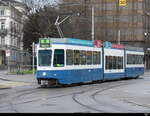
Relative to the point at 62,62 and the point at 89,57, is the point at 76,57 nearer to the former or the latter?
the point at 62,62

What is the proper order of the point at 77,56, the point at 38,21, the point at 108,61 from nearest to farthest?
1. the point at 77,56
2. the point at 108,61
3. the point at 38,21

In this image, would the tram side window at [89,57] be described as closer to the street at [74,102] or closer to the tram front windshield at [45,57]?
the tram front windshield at [45,57]

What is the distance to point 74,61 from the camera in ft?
88.0

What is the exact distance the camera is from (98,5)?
8575 cm

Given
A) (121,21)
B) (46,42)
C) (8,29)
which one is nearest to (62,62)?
(46,42)

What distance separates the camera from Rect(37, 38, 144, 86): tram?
25.6 m

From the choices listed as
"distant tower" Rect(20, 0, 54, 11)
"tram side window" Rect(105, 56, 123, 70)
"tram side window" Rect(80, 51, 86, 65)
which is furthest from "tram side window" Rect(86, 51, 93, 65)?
"distant tower" Rect(20, 0, 54, 11)

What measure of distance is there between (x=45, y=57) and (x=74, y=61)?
6.95ft

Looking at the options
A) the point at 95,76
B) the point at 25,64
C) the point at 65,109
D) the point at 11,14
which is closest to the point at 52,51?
the point at 95,76

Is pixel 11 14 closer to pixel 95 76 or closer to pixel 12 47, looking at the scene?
pixel 12 47

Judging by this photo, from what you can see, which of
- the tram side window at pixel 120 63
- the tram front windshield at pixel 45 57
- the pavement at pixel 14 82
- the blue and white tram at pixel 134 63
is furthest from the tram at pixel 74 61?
the blue and white tram at pixel 134 63

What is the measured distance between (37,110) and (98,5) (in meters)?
73.6

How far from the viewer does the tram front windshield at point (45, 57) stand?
2569 centimetres

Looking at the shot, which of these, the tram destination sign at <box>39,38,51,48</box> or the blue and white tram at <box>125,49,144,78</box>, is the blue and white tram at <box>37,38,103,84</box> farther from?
the blue and white tram at <box>125,49,144,78</box>
